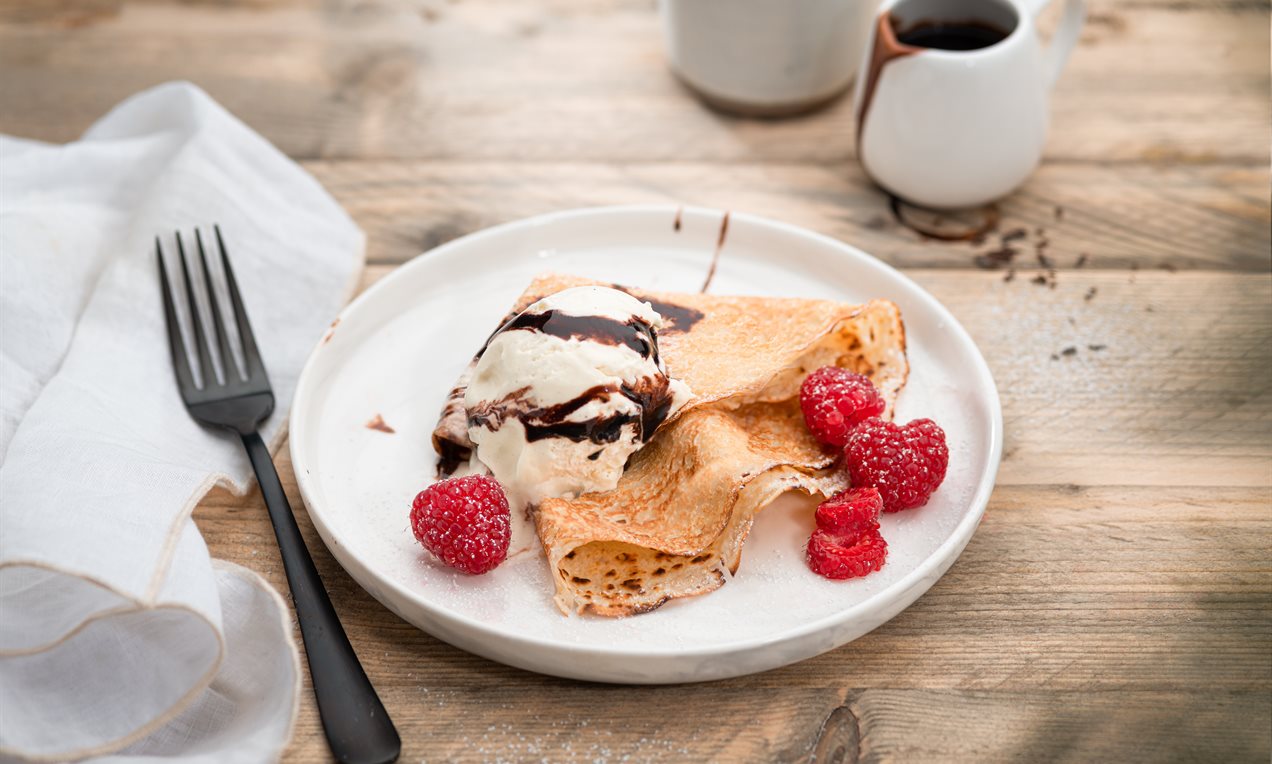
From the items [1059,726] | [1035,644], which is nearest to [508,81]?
[1035,644]

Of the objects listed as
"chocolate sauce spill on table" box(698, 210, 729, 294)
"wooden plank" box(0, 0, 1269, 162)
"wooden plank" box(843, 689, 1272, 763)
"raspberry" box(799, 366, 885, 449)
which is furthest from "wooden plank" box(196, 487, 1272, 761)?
"wooden plank" box(0, 0, 1269, 162)

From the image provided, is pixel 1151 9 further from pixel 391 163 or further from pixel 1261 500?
pixel 391 163

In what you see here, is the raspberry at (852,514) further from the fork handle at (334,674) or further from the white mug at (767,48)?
the white mug at (767,48)

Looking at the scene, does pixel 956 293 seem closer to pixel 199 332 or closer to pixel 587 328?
pixel 587 328

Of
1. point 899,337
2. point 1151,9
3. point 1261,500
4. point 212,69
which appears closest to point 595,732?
point 899,337

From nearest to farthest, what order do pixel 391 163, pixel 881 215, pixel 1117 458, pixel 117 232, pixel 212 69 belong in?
pixel 1117 458 < pixel 117 232 < pixel 881 215 < pixel 391 163 < pixel 212 69

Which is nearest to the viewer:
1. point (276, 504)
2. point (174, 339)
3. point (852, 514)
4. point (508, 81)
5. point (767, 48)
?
point (852, 514)
